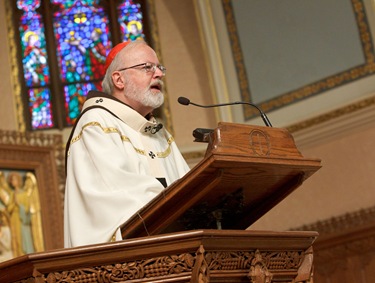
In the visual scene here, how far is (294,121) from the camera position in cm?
909

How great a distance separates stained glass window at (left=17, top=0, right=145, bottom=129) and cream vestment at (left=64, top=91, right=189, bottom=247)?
6118 millimetres

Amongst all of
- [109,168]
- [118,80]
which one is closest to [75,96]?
[118,80]

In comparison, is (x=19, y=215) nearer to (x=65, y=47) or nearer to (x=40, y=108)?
(x=40, y=108)

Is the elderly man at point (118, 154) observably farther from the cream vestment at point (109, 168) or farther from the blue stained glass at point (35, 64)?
the blue stained glass at point (35, 64)

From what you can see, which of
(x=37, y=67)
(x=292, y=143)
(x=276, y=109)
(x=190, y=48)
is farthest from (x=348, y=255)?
(x=292, y=143)

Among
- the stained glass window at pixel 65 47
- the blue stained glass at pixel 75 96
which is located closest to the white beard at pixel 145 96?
the stained glass window at pixel 65 47

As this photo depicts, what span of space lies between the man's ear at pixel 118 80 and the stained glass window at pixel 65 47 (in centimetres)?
597

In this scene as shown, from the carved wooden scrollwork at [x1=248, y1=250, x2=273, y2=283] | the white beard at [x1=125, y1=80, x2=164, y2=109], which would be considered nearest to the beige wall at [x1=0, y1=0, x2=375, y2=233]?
the white beard at [x1=125, y1=80, x2=164, y2=109]

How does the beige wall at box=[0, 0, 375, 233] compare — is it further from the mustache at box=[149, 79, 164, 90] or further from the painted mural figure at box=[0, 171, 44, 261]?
the mustache at box=[149, 79, 164, 90]

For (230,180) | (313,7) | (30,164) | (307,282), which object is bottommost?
(307,282)

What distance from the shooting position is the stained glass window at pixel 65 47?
10.1 m

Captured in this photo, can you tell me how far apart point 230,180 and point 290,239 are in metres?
0.29

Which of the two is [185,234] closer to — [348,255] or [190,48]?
[348,255]

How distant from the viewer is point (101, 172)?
11.4 feet
